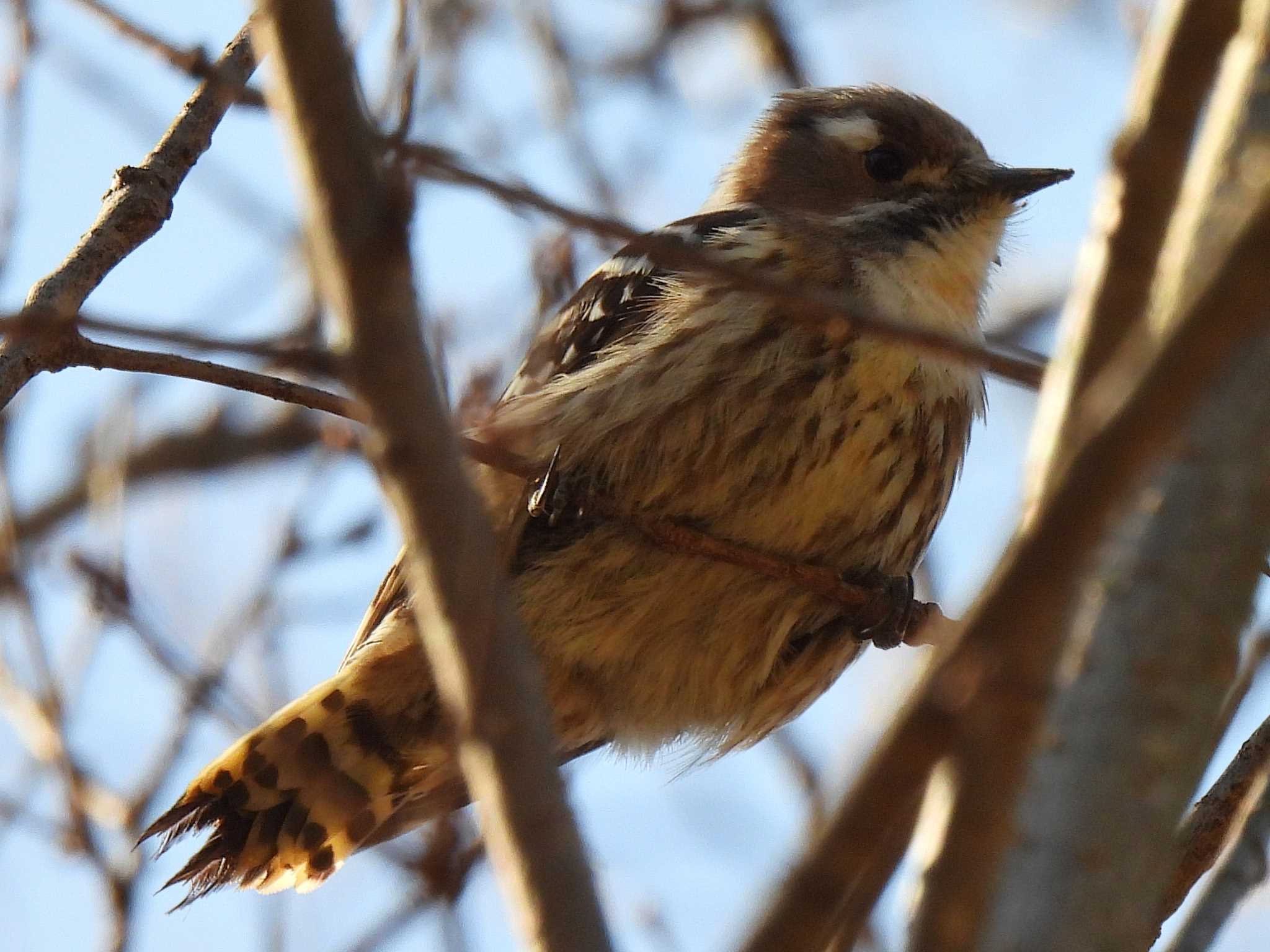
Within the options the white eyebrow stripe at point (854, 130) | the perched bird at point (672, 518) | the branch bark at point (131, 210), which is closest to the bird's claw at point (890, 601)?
the perched bird at point (672, 518)

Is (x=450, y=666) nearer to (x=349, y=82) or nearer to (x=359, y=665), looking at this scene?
(x=349, y=82)

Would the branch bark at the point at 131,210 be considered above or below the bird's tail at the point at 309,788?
above

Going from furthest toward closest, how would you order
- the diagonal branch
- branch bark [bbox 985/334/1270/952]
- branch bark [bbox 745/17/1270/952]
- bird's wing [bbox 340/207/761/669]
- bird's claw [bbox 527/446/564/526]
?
bird's wing [bbox 340/207/761/669]
bird's claw [bbox 527/446/564/526]
the diagonal branch
branch bark [bbox 985/334/1270/952]
branch bark [bbox 745/17/1270/952]

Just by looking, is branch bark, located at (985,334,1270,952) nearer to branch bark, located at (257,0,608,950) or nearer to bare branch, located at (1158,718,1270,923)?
branch bark, located at (257,0,608,950)

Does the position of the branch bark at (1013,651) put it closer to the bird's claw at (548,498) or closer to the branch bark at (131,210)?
the branch bark at (131,210)

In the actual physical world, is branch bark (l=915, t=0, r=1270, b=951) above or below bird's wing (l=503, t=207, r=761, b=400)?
below

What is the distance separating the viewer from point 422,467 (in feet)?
6.30

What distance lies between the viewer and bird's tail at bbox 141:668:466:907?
3.98 meters

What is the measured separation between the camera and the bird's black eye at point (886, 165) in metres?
4.78

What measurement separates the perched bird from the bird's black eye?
0.85ft

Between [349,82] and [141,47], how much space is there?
3.67 ft

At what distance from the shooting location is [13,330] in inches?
76.2

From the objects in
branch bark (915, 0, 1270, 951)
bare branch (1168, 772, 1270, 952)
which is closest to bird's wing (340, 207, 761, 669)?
bare branch (1168, 772, 1270, 952)

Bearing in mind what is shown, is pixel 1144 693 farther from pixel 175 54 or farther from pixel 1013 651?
pixel 175 54
